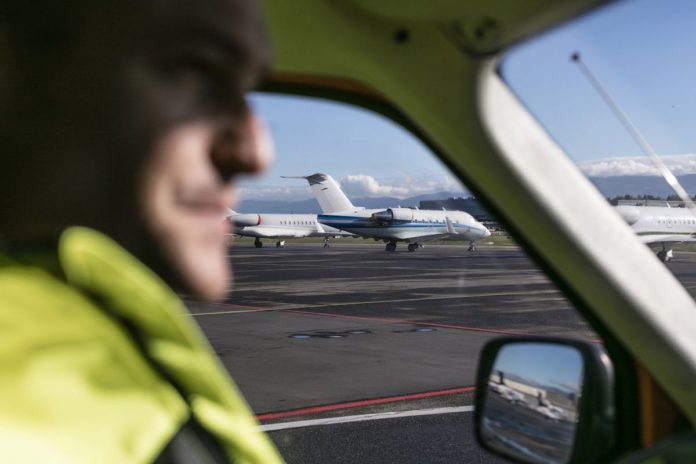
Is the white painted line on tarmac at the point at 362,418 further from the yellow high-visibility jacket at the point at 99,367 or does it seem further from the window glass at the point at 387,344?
the yellow high-visibility jacket at the point at 99,367

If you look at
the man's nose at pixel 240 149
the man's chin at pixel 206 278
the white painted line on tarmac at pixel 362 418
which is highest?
the man's nose at pixel 240 149

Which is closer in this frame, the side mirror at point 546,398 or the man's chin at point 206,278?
the man's chin at point 206,278

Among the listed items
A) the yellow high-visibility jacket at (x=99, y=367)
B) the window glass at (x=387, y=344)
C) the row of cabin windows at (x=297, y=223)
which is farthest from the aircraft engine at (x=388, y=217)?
the yellow high-visibility jacket at (x=99, y=367)

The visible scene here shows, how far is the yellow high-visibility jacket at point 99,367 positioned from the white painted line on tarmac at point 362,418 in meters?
6.14

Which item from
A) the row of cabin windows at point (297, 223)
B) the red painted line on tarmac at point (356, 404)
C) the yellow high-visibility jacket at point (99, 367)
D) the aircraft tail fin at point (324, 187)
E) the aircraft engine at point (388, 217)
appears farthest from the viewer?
the row of cabin windows at point (297, 223)

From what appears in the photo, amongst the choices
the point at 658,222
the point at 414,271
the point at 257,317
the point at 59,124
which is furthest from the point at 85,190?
the point at 414,271

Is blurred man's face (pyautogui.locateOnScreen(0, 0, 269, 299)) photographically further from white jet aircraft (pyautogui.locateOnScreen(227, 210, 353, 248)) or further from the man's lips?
white jet aircraft (pyautogui.locateOnScreen(227, 210, 353, 248))

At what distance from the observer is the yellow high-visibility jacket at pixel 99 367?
0.54m

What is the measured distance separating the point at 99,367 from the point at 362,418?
663 cm

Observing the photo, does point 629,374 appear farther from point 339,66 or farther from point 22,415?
point 22,415

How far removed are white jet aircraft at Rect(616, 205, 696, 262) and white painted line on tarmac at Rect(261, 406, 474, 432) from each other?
520cm

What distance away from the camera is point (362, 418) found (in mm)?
7074

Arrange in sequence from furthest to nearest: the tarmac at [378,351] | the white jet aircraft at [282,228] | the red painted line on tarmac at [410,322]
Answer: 1. the white jet aircraft at [282,228]
2. the red painted line on tarmac at [410,322]
3. the tarmac at [378,351]

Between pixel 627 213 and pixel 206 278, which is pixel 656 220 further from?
pixel 206 278
